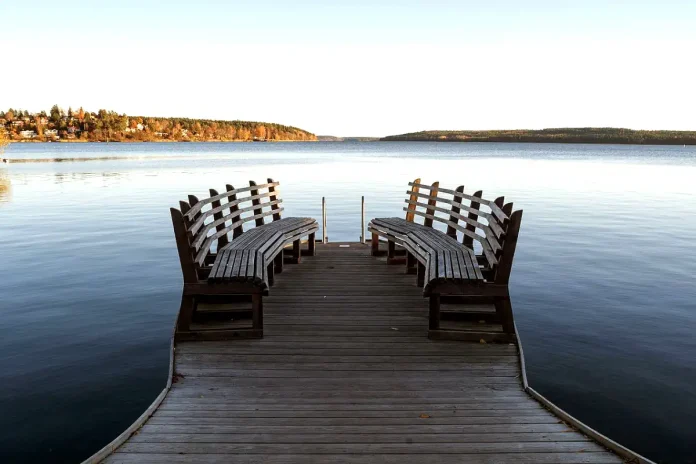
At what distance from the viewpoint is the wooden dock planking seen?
14.8 ft

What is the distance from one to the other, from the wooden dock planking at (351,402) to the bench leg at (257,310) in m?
0.23

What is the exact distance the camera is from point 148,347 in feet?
31.6

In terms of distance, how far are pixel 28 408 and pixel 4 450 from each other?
1.00m

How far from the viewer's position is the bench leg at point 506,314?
23.3 feet

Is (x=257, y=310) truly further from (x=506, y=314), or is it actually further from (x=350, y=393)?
(x=506, y=314)

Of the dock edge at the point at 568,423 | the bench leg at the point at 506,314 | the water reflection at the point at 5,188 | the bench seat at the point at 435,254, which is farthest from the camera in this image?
the water reflection at the point at 5,188

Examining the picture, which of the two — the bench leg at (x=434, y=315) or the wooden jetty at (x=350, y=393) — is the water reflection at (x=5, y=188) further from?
the bench leg at (x=434, y=315)

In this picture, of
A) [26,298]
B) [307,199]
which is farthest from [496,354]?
[307,199]

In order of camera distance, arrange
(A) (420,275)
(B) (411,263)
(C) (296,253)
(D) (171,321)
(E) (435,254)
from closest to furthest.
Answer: (E) (435,254), (A) (420,275), (B) (411,263), (D) (171,321), (C) (296,253)

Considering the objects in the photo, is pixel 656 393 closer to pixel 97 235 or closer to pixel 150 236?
pixel 150 236

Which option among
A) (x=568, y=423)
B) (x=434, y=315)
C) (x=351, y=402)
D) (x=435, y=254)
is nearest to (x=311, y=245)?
(x=435, y=254)

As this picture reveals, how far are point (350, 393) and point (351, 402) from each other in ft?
0.69

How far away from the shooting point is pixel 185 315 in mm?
7098

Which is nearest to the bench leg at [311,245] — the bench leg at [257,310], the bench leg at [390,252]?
the bench leg at [390,252]
